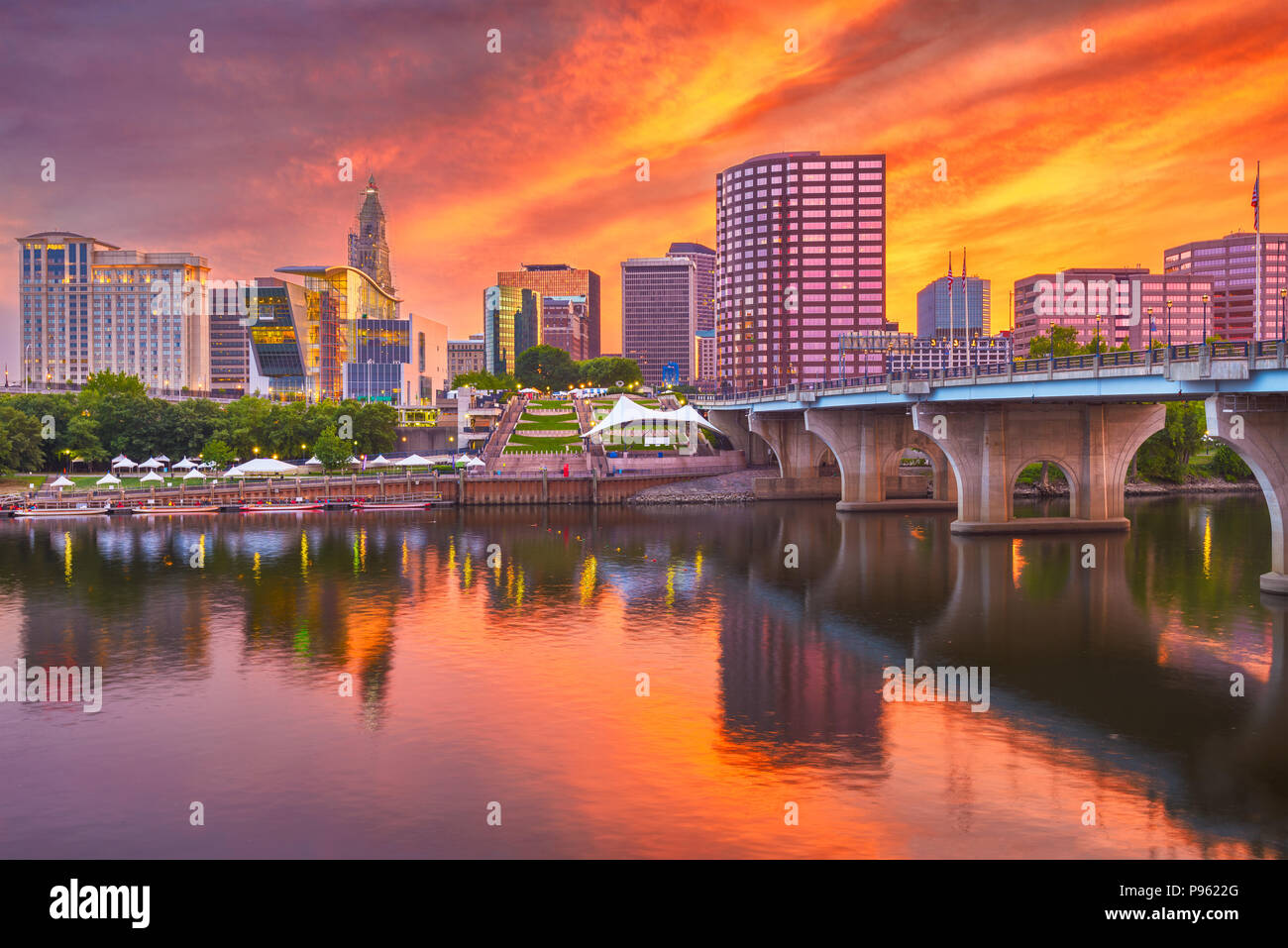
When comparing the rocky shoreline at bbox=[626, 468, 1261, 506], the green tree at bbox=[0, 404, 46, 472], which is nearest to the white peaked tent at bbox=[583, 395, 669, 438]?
the rocky shoreline at bbox=[626, 468, 1261, 506]

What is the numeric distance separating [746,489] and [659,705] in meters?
82.3

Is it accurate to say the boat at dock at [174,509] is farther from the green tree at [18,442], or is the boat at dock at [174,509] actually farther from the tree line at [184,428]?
the tree line at [184,428]

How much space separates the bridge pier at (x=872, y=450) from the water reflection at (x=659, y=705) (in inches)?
1112

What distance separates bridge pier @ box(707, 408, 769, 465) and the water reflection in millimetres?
63597

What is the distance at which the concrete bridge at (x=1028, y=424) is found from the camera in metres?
49.4

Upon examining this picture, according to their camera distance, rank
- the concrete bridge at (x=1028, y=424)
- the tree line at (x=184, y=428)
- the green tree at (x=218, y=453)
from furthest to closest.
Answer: the tree line at (x=184, y=428) → the green tree at (x=218, y=453) → the concrete bridge at (x=1028, y=424)

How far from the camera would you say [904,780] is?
2739cm

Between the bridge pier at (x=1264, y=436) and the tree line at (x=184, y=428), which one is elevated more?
the tree line at (x=184, y=428)

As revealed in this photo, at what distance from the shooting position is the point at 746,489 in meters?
116

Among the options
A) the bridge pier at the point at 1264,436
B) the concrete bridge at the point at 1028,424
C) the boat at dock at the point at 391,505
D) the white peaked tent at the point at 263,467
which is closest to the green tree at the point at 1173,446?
the concrete bridge at the point at 1028,424

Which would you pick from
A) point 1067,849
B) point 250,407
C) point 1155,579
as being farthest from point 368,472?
point 1067,849
